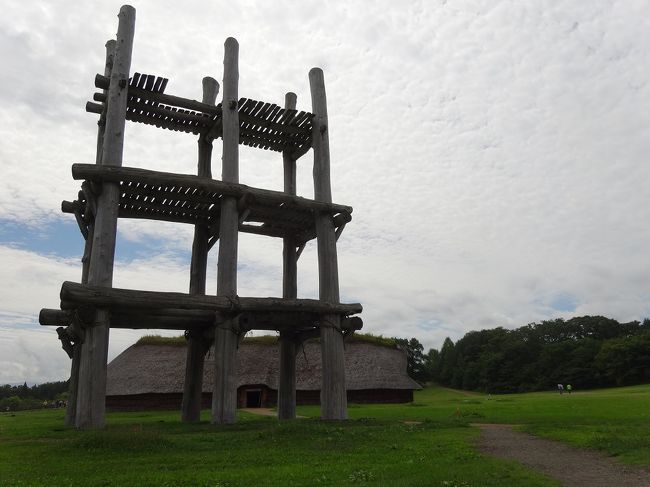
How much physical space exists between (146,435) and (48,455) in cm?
215

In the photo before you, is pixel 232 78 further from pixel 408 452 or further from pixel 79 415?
pixel 408 452

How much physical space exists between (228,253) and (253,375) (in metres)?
23.5

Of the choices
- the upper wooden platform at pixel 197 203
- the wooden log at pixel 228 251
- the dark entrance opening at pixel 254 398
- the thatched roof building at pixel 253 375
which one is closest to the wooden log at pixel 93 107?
the upper wooden platform at pixel 197 203

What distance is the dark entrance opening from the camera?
38.6 metres

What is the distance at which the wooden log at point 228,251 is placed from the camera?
16453mm

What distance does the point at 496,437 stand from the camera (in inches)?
625

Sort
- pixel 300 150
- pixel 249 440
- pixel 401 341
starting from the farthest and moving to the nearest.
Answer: pixel 401 341, pixel 300 150, pixel 249 440

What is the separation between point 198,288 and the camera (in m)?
20.9

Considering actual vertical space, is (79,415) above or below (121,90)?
below

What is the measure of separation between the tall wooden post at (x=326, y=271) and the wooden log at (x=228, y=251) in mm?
3354

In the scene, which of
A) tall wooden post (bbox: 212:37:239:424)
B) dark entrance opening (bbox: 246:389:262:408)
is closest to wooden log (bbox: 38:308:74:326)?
tall wooden post (bbox: 212:37:239:424)

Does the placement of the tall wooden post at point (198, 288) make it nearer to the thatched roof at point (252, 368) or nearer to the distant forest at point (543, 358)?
the thatched roof at point (252, 368)

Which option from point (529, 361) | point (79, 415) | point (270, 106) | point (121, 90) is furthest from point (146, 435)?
point (529, 361)

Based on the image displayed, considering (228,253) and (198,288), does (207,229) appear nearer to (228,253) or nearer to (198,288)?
(198,288)
